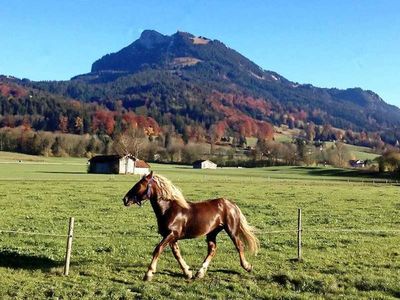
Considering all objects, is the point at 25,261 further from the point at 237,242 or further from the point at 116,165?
the point at 116,165

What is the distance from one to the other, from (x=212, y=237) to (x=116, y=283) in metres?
2.72

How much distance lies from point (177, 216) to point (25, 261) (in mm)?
5238

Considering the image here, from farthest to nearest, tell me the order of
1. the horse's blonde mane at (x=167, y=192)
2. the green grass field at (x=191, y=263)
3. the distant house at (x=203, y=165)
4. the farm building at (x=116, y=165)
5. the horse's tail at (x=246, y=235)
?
the distant house at (x=203, y=165), the farm building at (x=116, y=165), the horse's tail at (x=246, y=235), the horse's blonde mane at (x=167, y=192), the green grass field at (x=191, y=263)

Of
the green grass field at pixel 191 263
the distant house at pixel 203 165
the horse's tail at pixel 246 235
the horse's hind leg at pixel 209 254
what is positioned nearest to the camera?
the green grass field at pixel 191 263

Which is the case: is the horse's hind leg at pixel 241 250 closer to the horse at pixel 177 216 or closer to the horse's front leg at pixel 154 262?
the horse at pixel 177 216

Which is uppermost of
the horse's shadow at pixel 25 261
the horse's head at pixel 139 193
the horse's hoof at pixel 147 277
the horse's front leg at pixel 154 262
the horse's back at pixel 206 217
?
the horse's head at pixel 139 193

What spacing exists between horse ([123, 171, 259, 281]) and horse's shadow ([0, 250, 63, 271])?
3459 mm

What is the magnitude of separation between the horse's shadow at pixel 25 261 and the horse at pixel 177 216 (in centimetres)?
346

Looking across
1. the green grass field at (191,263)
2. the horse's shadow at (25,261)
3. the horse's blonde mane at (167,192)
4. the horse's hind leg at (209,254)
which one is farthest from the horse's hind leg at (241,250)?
the horse's shadow at (25,261)

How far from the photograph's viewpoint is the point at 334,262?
15445 mm

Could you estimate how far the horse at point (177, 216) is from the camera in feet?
40.2

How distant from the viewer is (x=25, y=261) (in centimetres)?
1447

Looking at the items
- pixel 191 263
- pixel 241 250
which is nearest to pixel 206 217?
pixel 241 250

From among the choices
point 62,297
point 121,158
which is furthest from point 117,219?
point 121,158
